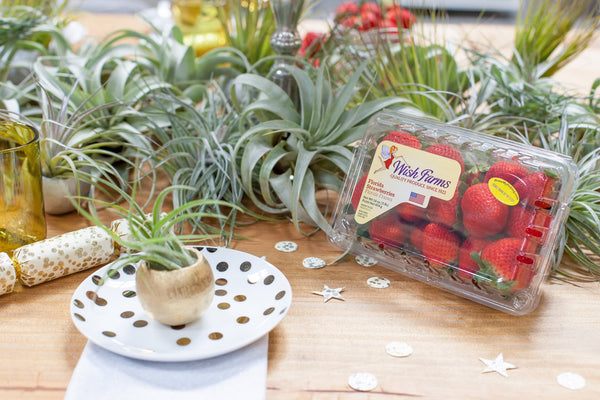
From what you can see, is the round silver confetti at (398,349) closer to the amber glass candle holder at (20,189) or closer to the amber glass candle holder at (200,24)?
the amber glass candle holder at (20,189)

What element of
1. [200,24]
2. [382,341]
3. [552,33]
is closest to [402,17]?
[552,33]

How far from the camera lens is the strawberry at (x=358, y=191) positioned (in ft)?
2.36

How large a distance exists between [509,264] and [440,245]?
8 cm

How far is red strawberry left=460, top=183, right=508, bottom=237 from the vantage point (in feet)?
2.03

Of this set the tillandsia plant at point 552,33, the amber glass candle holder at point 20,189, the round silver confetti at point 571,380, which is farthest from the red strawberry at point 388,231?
the tillandsia plant at point 552,33

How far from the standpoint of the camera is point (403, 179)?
2.25 ft

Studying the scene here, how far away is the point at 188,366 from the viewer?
20.7 inches

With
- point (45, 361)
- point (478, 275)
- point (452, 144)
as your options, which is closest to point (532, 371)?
point (478, 275)

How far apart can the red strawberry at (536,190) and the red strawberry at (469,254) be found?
0.06m

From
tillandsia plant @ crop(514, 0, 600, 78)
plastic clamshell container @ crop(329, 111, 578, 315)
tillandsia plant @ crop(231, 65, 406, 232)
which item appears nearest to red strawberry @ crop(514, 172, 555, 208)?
plastic clamshell container @ crop(329, 111, 578, 315)

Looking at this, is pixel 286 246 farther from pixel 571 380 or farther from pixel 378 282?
pixel 571 380

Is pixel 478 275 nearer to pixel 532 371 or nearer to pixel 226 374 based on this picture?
pixel 532 371

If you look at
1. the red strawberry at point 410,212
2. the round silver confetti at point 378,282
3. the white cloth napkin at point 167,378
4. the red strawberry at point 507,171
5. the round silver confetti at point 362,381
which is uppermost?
the red strawberry at point 507,171

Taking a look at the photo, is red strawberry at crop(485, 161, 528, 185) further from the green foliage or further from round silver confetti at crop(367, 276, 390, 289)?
the green foliage
